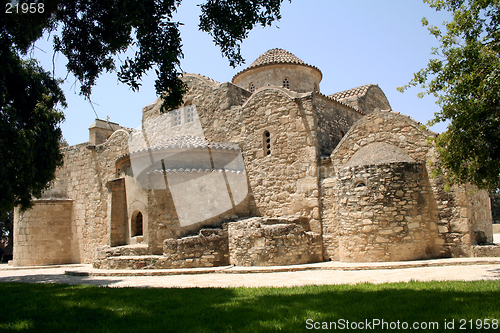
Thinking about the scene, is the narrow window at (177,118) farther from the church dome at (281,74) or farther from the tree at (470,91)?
the tree at (470,91)

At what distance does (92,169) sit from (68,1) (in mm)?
13682

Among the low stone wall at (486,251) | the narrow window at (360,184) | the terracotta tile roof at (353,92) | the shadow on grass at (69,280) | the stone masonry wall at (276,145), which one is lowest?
the shadow on grass at (69,280)

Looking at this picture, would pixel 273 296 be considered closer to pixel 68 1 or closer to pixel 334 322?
pixel 334 322

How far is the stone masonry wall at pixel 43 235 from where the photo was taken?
56.5 ft

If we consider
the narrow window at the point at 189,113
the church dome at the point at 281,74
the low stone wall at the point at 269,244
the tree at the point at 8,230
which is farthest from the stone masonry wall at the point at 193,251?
the tree at the point at 8,230

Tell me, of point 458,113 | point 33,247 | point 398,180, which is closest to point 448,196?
point 398,180

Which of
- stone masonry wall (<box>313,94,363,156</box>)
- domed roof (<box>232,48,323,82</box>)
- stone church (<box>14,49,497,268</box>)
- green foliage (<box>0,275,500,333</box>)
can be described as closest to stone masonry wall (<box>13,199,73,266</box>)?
stone church (<box>14,49,497,268</box>)

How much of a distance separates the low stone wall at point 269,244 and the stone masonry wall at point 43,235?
10.4 metres

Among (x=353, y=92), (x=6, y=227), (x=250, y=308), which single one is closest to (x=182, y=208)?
(x=250, y=308)

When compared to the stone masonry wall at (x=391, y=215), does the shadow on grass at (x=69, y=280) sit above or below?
below

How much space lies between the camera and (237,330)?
4051 millimetres

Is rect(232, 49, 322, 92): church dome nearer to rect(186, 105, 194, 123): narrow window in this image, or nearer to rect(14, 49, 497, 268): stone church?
rect(14, 49, 497, 268): stone church

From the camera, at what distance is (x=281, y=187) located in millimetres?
12578

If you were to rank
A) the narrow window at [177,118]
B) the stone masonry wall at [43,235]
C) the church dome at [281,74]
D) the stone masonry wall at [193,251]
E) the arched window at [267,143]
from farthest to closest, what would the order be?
1. the stone masonry wall at [43,235]
2. the church dome at [281,74]
3. the narrow window at [177,118]
4. the arched window at [267,143]
5. the stone masonry wall at [193,251]
